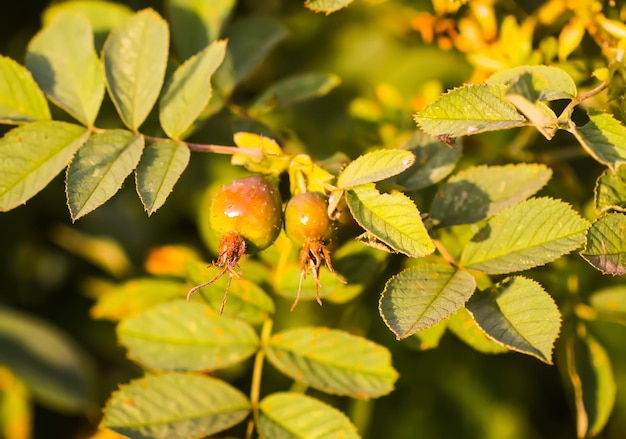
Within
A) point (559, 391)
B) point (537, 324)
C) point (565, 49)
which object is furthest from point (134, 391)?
point (559, 391)

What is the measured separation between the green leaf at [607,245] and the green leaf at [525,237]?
76mm

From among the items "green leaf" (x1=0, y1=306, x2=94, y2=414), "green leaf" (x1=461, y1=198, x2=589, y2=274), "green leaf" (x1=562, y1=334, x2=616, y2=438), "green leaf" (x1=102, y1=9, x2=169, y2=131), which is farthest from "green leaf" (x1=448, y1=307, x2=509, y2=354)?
"green leaf" (x1=0, y1=306, x2=94, y2=414)

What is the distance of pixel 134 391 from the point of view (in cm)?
141

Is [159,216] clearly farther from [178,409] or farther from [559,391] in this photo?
[559,391]

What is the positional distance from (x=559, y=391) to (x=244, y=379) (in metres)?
1.26

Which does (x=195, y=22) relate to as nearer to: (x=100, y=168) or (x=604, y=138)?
(x=100, y=168)

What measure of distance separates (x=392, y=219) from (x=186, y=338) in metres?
0.61

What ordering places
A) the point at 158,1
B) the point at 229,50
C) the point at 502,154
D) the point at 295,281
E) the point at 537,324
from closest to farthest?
the point at 537,324 < the point at 295,281 < the point at 502,154 < the point at 229,50 < the point at 158,1

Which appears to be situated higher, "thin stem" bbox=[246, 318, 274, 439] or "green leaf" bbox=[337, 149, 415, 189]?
"green leaf" bbox=[337, 149, 415, 189]

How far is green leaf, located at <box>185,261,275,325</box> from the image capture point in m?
1.46

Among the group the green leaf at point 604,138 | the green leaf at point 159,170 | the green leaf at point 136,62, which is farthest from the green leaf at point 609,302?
the green leaf at point 136,62

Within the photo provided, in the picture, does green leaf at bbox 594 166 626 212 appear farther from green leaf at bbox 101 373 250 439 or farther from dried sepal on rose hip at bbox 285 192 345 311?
green leaf at bbox 101 373 250 439

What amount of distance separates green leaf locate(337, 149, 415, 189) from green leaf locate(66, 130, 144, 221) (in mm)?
399

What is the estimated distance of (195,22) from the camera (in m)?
1.73
